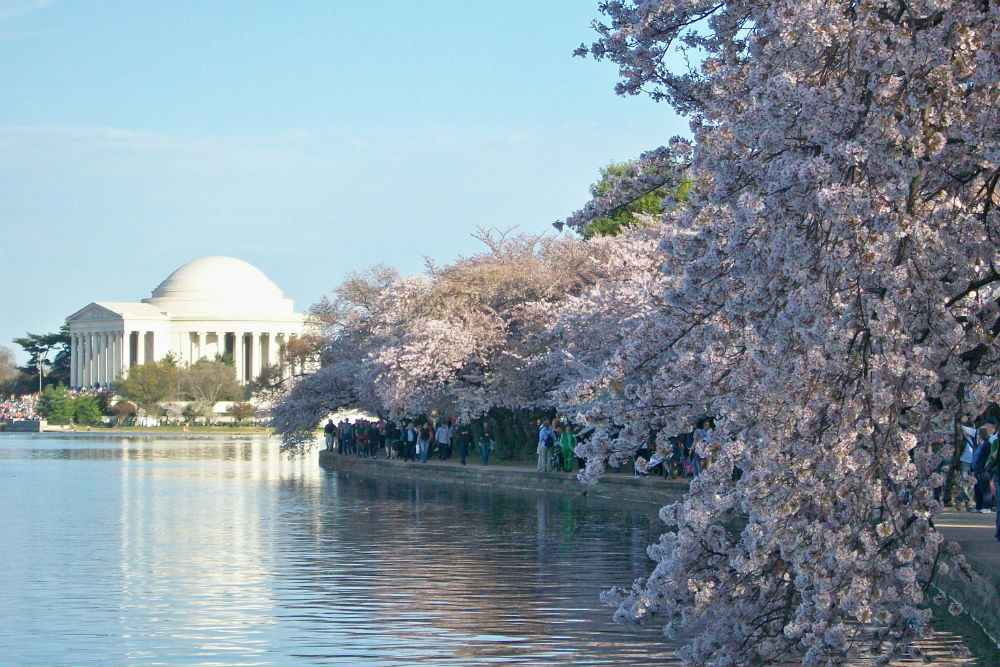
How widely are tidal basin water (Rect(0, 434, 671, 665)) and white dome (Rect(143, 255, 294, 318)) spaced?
421 feet

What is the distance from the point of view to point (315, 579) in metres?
15.6

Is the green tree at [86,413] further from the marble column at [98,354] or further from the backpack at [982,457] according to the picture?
the backpack at [982,457]

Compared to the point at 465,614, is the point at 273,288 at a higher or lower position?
higher

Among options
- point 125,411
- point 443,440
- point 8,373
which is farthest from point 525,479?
point 8,373

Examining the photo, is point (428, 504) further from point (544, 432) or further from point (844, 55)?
point (844, 55)

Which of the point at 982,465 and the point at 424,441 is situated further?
the point at 424,441

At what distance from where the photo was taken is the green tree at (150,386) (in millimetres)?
117812

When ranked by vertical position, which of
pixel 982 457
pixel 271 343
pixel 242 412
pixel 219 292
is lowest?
pixel 982 457

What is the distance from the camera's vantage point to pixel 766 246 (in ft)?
23.1

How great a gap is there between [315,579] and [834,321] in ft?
32.0

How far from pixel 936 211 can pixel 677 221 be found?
190 cm

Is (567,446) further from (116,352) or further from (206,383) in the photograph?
(116,352)

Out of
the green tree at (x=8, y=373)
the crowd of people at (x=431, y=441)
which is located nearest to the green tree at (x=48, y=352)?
the green tree at (x=8, y=373)

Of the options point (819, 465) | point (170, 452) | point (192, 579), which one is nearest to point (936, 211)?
point (819, 465)
